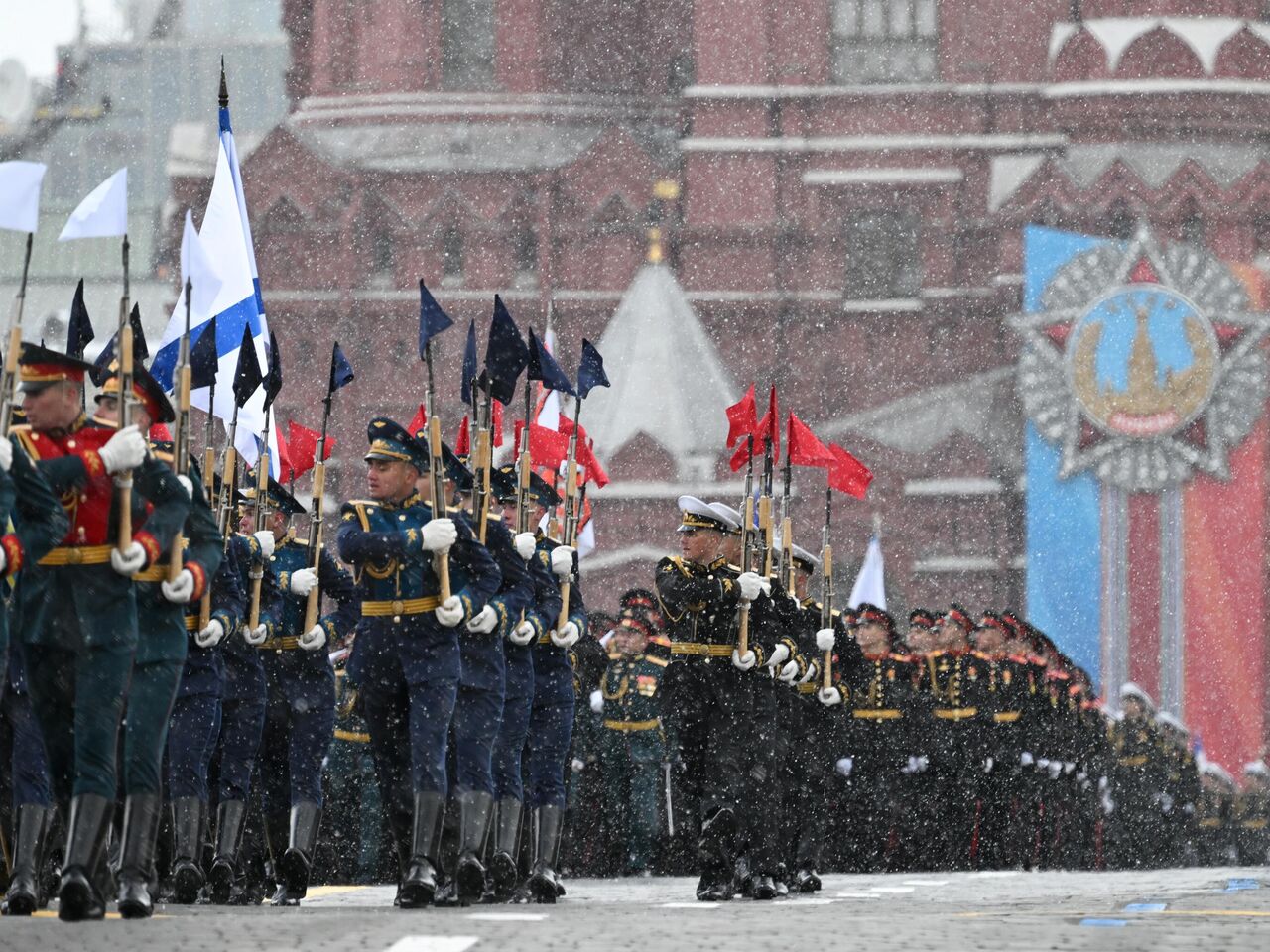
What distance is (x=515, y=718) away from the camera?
1304 centimetres

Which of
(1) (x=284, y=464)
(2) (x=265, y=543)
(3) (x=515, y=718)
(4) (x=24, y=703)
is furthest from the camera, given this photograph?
(1) (x=284, y=464)

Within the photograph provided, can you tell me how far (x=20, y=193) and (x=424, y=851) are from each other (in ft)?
10.0

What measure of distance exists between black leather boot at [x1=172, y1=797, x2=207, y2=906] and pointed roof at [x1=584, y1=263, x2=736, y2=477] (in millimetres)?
35440

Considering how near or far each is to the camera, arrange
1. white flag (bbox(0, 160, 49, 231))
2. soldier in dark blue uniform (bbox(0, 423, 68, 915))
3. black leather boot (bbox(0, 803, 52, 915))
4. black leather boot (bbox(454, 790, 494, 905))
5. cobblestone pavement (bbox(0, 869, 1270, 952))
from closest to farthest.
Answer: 1. cobblestone pavement (bbox(0, 869, 1270, 952))
2. soldier in dark blue uniform (bbox(0, 423, 68, 915))
3. white flag (bbox(0, 160, 49, 231))
4. black leather boot (bbox(0, 803, 52, 915))
5. black leather boot (bbox(454, 790, 494, 905))

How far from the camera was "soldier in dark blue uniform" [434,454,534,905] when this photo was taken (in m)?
12.0

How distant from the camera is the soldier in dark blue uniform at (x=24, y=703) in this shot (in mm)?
9281

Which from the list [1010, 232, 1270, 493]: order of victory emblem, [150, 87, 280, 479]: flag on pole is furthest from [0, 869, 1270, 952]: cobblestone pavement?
[1010, 232, 1270, 493]: order of victory emblem

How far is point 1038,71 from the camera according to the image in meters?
50.8

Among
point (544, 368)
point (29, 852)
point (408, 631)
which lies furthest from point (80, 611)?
point (544, 368)

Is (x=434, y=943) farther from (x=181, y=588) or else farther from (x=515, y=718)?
(x=515, y=718)

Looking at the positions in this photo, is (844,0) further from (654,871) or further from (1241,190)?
(654,871)

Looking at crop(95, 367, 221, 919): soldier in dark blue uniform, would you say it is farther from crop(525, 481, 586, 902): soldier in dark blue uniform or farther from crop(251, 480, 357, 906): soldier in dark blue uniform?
crop(525, 481, 586, 902): soldier in dark blue uniform

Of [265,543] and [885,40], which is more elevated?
[885,40]

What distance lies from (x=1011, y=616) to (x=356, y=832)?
534 cm
